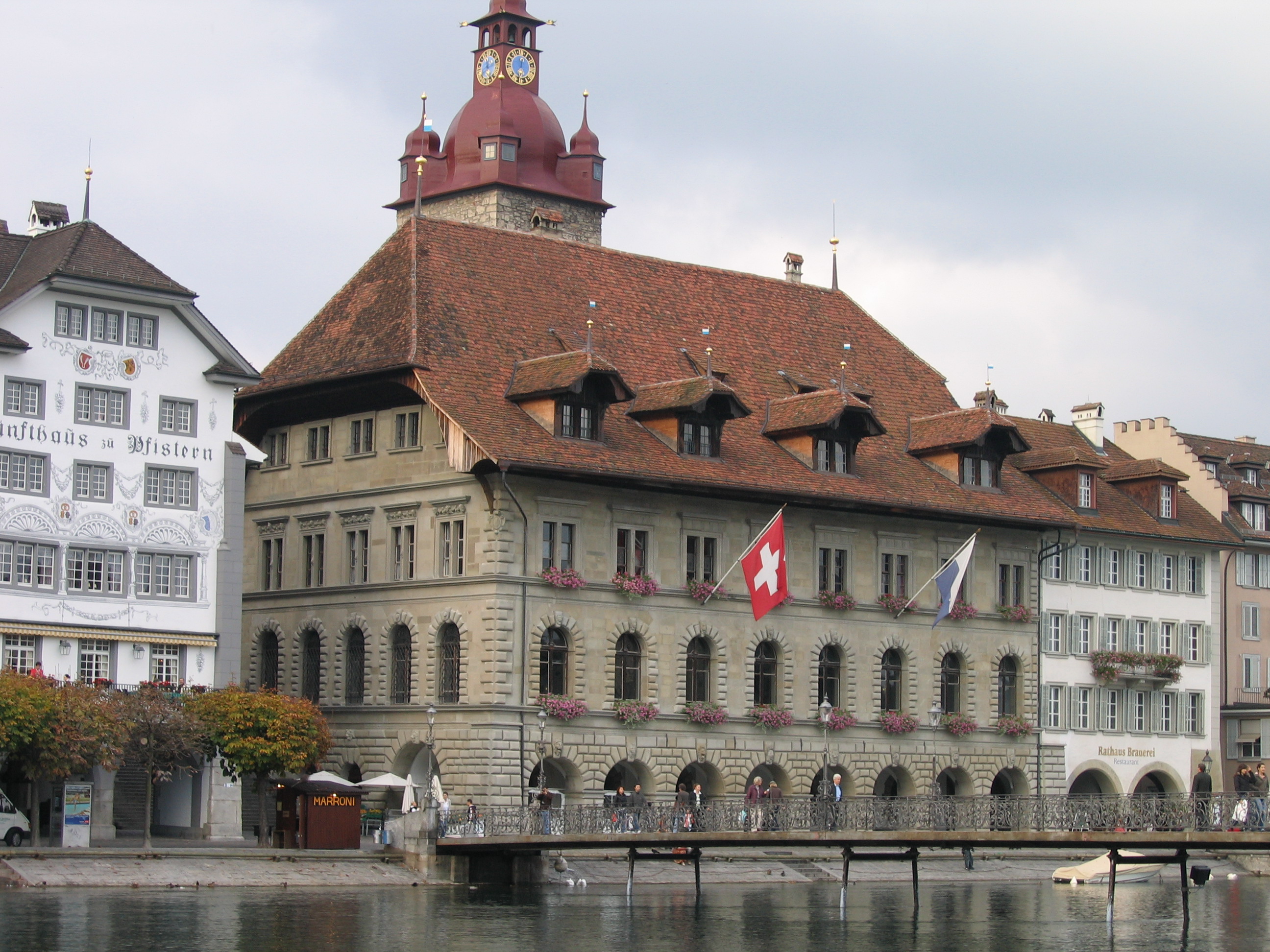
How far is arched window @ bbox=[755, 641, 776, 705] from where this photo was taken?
7656cm

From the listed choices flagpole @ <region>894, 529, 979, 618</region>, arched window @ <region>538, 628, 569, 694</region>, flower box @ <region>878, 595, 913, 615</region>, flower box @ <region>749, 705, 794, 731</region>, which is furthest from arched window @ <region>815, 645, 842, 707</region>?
arched window @ <region>538, 628, 569, 694</region>

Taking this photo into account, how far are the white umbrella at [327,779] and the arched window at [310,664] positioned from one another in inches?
288

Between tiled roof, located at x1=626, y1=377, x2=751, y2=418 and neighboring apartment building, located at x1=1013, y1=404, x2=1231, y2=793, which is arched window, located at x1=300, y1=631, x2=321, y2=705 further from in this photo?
neighboring apartment building, located at x1=1013, y1=404, x2=1231, y2=793

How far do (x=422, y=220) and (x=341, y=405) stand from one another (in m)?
6.40

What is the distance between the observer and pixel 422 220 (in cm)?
7800

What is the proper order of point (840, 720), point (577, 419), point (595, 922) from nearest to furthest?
point (595, 922) → point (577, 419) → point (840, 720)

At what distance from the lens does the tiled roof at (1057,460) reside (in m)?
87.7

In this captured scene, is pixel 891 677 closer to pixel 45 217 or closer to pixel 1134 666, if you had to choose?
pixel 1134 666

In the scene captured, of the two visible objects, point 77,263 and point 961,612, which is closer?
point 77,263

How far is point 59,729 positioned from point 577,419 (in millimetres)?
18724

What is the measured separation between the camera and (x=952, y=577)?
76.0m

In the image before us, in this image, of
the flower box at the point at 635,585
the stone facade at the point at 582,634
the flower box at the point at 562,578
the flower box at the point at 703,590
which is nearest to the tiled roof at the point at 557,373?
the stone facade at the point at 582,634

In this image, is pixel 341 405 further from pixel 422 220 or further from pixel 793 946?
pixel 793 946

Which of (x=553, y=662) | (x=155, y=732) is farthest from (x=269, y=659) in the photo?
(x=155, y=732)
